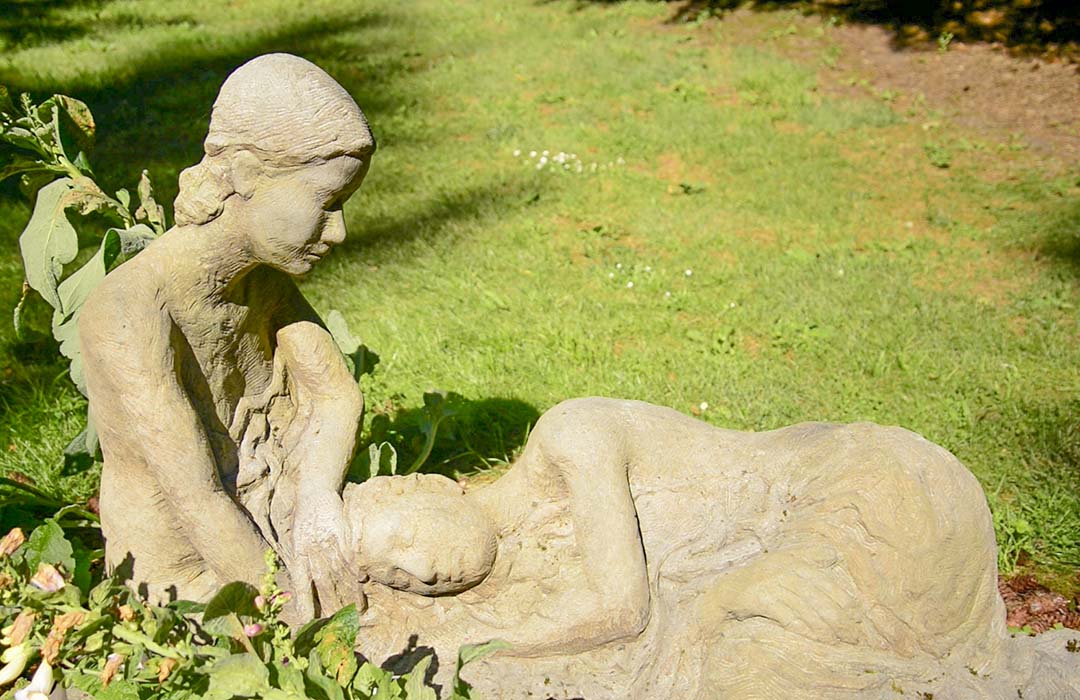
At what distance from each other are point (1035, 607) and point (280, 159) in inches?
108

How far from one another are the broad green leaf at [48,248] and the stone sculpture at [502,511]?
454 millimetres

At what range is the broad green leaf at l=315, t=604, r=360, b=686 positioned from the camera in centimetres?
190

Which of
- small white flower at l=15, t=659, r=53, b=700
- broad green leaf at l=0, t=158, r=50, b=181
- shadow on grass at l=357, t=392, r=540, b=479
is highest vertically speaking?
broad green leaf at l=0, t=158, r=50, b=181

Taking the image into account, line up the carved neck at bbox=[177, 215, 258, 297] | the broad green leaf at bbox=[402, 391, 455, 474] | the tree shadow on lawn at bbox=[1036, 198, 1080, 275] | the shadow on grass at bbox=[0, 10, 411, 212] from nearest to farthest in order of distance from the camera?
1. the carved neck at bbox=[177, 215, 258, 297]
2. the broad green leaf at bbox=[402, 391, 455, 474]
3. the tree shadow on lawn at bbox=[1036, 198, 1080, 275]
4. the shadow on grass at bbox=[0, 10, 411, 212]

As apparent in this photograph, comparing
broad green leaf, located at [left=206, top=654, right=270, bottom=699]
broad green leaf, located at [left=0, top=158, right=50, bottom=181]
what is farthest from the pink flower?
broad green leaf, located at [left=0, top=158, right=50, bottom=181]

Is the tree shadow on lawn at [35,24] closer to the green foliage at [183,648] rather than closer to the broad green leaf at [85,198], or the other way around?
the broad green leaf at [85,198]

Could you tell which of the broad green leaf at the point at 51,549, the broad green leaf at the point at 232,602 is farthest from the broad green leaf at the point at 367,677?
the broad green leaf at the point at 51,549

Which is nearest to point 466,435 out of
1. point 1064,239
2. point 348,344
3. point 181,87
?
point 348,344

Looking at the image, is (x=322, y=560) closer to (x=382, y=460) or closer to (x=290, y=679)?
(x=290, y=679)

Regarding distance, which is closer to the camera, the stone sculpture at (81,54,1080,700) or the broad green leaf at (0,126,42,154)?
the stone sculpture at (81,54,1080,700)

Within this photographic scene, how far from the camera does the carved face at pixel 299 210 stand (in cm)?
196

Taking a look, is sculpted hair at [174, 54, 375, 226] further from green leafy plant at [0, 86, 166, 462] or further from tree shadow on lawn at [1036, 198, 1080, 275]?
tree shadow on lawn at [1036, 198, 1080, 275]

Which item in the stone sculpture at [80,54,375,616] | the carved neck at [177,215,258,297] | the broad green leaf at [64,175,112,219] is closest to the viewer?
the stone sculpture at [80,54,375,616]

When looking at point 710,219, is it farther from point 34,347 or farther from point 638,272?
point 34,347
